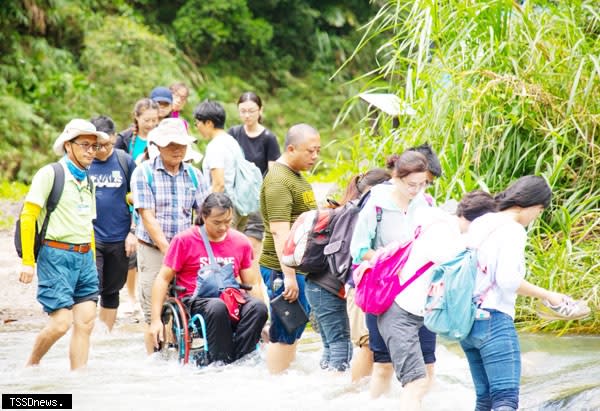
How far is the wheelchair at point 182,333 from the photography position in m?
7.23

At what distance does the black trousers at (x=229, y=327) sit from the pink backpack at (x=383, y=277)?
1821 millimetres

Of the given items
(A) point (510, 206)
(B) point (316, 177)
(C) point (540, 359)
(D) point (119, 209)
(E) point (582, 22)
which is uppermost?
(E) point (582, 22)

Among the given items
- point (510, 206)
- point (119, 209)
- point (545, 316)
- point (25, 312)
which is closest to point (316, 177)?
point (25, 312)

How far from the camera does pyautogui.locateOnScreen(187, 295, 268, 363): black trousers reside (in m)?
7.20

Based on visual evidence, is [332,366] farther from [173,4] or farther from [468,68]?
[173,4]

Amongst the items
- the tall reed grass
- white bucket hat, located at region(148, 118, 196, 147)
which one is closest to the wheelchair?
white bucket hat, located at region(148, 118, 196, 147)

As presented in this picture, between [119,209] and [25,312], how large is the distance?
2502 mm

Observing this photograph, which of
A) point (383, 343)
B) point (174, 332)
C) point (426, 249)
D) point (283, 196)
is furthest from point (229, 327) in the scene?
point (426, 249)

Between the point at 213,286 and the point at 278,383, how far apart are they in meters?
0.84

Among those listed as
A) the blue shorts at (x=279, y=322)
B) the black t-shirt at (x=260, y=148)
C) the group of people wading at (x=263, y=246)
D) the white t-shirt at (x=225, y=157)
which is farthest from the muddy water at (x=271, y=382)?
the black t-shirt at (x=260, y=148)

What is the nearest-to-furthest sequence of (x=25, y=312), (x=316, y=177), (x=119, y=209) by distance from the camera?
(x=119, y=209)
(x=25, y=312)
(x=316, y=177)

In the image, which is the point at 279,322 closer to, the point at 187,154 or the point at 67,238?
the point at 67,238

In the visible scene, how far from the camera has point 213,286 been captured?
7332 mm

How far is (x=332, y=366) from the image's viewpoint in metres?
6.67
